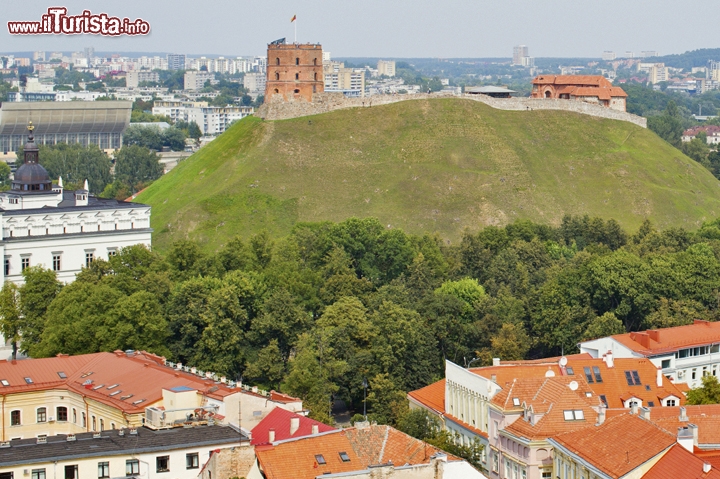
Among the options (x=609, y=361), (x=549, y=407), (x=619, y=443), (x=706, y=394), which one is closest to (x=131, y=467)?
(x=619, y=443)

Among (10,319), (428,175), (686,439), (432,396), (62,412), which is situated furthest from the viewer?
(428,175)

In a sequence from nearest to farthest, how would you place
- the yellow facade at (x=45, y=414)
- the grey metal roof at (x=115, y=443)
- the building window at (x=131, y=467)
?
the grey metal roof at (x=115, y=443) → the building window at (x=131, y=467) → the yellow facade at (x=45, y=414)

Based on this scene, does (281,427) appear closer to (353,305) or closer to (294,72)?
(353,305)

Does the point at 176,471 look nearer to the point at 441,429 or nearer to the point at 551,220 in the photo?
the point at 441,429

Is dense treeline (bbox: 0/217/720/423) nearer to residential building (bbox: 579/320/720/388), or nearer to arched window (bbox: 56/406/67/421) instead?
residential building (bbox: 579/320/720/388)

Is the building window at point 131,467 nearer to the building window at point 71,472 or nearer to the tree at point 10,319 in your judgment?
the building window at point 71,472

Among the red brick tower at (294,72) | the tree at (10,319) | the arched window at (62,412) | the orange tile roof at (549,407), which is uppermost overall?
the red brick tower at (294,72)

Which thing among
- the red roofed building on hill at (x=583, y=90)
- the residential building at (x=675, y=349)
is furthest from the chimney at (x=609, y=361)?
the red roofed building on hill at (x=583, y=90)
